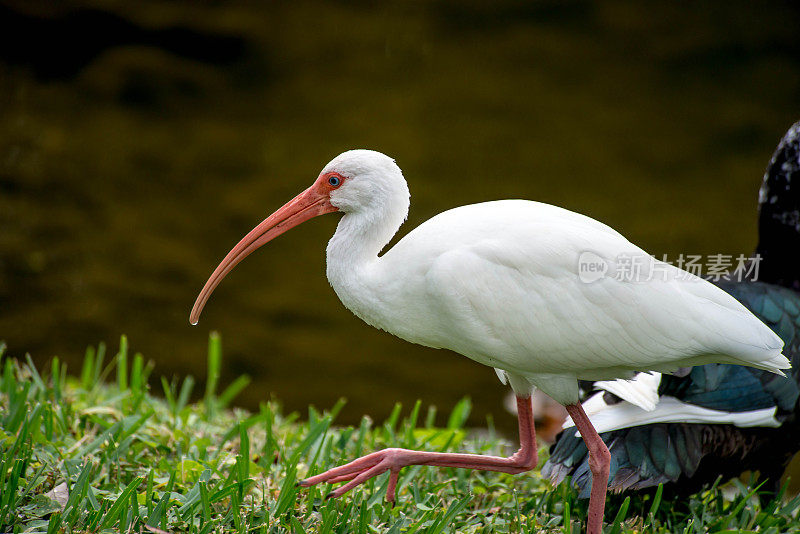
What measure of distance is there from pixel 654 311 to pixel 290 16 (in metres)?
6.34

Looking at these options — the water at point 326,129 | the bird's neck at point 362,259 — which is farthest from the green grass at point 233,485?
the water at point 326,129

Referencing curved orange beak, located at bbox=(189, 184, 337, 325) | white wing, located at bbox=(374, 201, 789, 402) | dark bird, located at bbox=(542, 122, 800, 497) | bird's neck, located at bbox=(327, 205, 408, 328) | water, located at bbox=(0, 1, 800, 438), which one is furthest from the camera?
water, located at bbox=(0, 1, 800, 438)

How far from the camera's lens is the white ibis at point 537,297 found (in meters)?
3.05

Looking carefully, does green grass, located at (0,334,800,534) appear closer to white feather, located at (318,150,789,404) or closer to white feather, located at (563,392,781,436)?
white feather, located at (563,392,781,436)

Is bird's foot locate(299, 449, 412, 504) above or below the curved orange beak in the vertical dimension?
below

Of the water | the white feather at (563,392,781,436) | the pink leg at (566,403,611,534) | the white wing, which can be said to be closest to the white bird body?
the white wing

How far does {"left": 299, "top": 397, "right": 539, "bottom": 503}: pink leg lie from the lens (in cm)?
340

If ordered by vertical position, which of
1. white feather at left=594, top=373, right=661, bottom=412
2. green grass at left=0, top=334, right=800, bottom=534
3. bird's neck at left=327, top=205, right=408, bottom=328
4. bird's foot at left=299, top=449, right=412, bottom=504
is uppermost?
bird's neck at left=327, top=205, right=408, bottom=328

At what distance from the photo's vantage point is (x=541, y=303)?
308cm

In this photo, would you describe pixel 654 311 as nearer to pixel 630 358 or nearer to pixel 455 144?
pixel 630 358

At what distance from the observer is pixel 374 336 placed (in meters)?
7.75

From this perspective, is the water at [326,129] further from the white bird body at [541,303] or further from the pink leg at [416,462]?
the white bird body at [541,303]

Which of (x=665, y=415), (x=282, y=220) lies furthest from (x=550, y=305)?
(x=282, y=220)

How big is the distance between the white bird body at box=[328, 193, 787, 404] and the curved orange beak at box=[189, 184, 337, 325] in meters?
0.37
